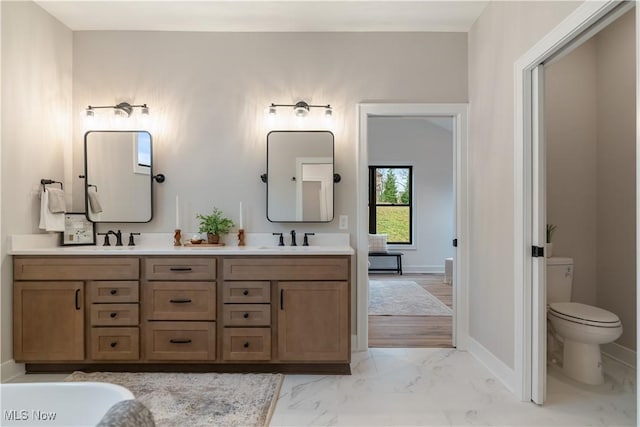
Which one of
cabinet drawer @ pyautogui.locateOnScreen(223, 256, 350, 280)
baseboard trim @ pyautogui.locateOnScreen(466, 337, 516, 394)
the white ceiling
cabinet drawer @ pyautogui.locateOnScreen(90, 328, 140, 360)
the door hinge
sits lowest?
baseboard trim @ pyautogui.locateOnScreen(466, 337, 516, 394)

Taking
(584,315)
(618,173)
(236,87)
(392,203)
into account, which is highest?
(236,87)

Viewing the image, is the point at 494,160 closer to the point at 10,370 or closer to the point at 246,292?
the point at 246,292

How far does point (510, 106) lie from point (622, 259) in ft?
5.05

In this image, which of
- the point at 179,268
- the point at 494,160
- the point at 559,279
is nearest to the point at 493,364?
the point at 559,279

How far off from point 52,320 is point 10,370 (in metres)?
0.41

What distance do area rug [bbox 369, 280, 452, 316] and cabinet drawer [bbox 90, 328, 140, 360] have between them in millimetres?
2378

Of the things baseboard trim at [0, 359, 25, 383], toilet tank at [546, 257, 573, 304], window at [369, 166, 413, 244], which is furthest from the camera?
window at [369, 166, 413, 244]

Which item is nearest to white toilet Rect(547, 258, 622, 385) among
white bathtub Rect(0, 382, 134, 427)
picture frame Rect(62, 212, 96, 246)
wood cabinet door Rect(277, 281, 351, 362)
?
wood cabinet door Rect(277, 281, 351, 362)

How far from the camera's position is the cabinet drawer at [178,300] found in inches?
95.7

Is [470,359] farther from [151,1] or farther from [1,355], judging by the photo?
[151,1]

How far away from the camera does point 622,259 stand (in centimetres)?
272

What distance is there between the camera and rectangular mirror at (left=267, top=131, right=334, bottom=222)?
2939mm

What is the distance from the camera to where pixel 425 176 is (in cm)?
672

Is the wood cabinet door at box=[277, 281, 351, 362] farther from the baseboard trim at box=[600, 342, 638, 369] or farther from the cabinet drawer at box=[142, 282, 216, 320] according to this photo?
the baseboard trim at box=[600, 342, 638, 369]
